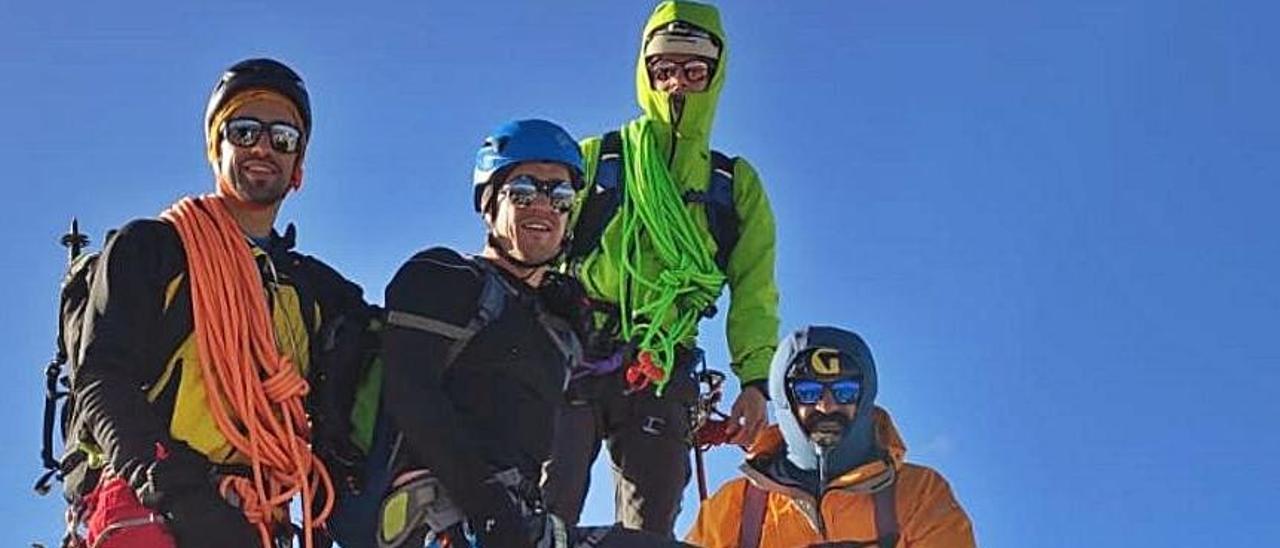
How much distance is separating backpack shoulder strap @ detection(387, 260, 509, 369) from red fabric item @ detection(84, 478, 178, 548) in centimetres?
117

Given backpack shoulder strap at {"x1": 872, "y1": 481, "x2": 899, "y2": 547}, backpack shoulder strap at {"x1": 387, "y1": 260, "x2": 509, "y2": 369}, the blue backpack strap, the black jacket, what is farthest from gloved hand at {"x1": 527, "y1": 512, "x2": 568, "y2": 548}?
the blue backpack strap

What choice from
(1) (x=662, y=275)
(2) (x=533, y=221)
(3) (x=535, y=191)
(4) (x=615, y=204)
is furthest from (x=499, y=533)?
(4) (x=615, y=204)

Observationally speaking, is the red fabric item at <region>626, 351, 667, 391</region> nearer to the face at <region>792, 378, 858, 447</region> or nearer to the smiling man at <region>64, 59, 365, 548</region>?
the face at <region>792, 378, 858, 447</region>

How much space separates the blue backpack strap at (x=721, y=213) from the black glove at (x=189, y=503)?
13.8 ft

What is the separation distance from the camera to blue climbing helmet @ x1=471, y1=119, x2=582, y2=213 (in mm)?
7836

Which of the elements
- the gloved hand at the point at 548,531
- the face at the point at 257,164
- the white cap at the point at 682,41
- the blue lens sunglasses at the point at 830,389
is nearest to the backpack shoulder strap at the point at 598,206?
the white cap at the point at 682,41

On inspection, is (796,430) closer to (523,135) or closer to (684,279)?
(684,279)

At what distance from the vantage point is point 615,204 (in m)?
10.2

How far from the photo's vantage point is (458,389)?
725 cm

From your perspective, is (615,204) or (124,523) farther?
(615,204)

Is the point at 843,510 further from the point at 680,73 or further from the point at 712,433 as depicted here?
the point at 680,73

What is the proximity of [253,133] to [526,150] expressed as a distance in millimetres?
1137

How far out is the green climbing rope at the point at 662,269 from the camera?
9.89 meters

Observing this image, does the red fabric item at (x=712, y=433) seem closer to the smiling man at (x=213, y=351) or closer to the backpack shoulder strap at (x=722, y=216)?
the backpack shoulder strap at (x=722, y=216)
